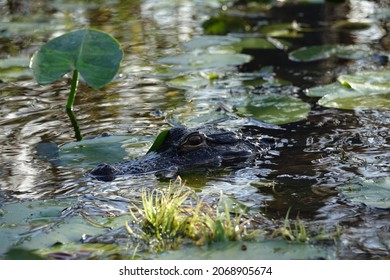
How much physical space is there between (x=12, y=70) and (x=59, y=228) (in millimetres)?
3532

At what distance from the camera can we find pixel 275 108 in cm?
529

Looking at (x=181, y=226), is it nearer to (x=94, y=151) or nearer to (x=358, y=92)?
(x=94, y=151)

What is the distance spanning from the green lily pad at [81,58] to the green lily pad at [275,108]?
0.98 meters

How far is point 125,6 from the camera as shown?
34.0 feet

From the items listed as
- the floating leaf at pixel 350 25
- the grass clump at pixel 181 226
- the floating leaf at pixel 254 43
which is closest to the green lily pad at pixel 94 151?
the grass clump at pixel 181 226

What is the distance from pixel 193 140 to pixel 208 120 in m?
0.63

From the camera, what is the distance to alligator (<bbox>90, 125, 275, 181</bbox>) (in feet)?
14.0

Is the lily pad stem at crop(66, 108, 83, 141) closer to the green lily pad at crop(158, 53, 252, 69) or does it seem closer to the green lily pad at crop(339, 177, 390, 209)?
the green lily pad at crop(158, 53, 252, 69)

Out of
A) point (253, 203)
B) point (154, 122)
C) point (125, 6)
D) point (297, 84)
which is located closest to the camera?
point (253, 203)

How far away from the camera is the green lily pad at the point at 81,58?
4.76 metres

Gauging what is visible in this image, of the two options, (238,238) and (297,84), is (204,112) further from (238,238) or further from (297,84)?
(238,238)

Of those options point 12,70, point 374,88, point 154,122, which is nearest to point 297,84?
point 374,88

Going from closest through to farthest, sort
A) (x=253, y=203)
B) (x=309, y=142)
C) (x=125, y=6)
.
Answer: (x=253, y=203) < (x=309, y=142) < (x=125, y=6)
